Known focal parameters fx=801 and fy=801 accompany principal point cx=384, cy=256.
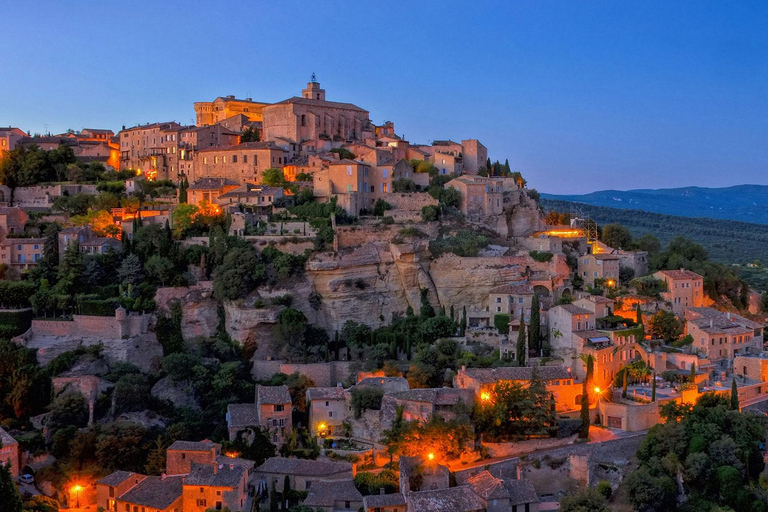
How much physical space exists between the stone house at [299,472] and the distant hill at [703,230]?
1760 inches

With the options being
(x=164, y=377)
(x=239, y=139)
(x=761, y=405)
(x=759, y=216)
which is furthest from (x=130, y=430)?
(x=759, y=216)

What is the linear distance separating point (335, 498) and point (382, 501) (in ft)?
5.24

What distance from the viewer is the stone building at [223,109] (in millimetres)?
60438

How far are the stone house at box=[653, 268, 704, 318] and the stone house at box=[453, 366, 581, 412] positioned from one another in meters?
9.10

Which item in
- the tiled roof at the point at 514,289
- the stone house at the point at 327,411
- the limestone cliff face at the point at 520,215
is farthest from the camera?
the limestone cliff face at the point at 520,215

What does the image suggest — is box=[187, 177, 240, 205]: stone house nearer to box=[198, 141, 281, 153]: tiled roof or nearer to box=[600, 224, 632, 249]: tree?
box=[198, 141, 281, 153]: tiled roof

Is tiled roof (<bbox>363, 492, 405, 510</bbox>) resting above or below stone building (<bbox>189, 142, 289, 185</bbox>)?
below

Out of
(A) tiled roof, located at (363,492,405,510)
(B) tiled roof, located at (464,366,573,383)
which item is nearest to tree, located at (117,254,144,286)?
(B) tiled roof, located at (464,366,573,383)

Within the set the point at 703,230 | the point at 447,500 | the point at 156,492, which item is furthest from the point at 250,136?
the point at 703,230

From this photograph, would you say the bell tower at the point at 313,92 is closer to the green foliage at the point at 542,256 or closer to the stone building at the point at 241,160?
the stone building at the point at 241,160

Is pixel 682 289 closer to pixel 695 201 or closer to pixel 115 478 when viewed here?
pixel 115 478

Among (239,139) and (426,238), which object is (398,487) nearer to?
(426,238)

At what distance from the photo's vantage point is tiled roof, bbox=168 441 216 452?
91.1ft

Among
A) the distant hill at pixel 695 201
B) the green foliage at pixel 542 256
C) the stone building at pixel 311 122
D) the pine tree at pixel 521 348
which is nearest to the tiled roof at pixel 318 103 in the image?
the stone building at pixel 311 122
